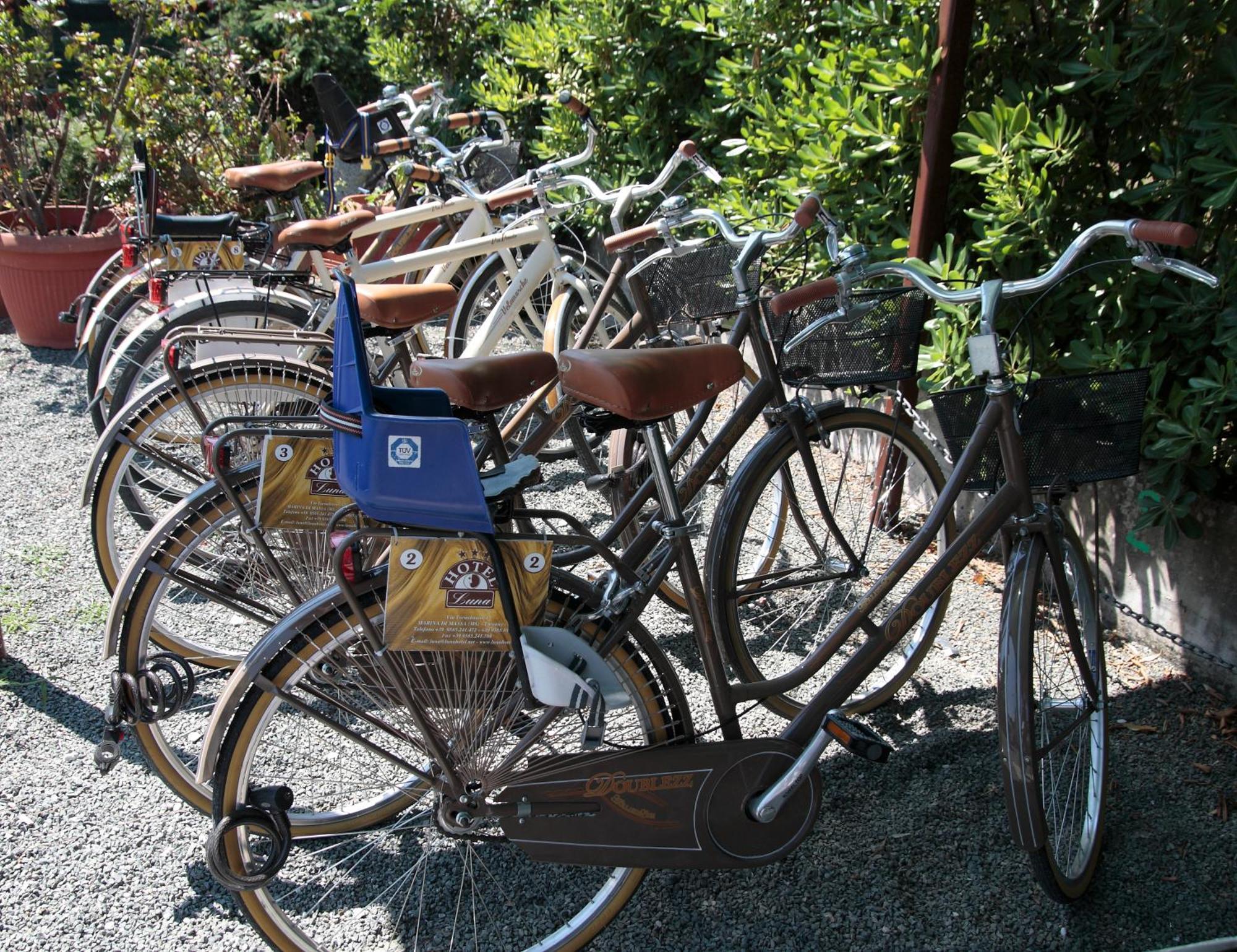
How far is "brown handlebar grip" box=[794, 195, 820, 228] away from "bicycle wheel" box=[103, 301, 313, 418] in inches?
78.4

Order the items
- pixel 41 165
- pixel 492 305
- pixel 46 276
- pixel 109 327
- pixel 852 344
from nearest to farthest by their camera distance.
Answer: pixel 852 344 → pixel 492 305 → pixel 109 327 → pixel 46 276 → pixel 41 165

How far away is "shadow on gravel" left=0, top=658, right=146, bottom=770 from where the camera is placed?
3.12 m

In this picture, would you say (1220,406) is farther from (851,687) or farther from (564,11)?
(564,11)

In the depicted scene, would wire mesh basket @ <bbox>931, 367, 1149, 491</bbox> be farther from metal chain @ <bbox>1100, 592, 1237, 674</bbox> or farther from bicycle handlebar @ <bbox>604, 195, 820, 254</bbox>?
metal chain @ <bbox>1100, 592, 1237, 674</bbox>

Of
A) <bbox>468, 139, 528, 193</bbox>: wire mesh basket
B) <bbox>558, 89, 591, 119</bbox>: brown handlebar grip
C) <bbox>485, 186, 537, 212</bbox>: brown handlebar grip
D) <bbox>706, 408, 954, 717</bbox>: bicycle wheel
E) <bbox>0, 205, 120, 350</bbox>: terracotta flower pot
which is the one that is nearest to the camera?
<bbox>706, 408, 954, 717</bbox>: bicycle wheel

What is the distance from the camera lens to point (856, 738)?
7.56 ft

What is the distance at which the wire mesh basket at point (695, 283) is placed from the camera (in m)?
3.07

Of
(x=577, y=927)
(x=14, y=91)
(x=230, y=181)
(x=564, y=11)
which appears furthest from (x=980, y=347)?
(x=14, y=91)

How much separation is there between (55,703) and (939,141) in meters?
3.40

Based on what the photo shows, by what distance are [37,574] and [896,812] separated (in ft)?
10.7

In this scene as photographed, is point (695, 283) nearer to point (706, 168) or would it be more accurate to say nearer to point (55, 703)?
point (706, 168)

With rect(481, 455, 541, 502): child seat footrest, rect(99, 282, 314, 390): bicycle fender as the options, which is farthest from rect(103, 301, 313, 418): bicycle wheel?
rect(481, 455, 541, 502): child seat footrest

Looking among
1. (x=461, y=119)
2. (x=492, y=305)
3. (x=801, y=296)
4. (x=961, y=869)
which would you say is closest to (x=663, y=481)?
(x=801, y=296)

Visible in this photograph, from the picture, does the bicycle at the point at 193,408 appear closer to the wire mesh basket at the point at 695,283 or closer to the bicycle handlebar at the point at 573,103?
the wire mesh basket at the point at 695,283
